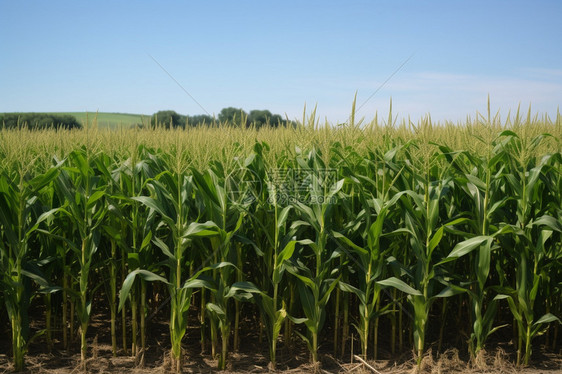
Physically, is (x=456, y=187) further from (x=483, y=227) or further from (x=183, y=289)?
(x=183, y=289)

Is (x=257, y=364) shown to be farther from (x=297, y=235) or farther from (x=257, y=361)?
(x=297, y=235)

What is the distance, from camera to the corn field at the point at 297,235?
387 centimetres

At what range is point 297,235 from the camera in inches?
157

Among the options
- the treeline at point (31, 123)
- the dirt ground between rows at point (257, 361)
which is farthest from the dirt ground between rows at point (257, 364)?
the treeline at point (31, 123)

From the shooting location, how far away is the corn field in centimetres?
387

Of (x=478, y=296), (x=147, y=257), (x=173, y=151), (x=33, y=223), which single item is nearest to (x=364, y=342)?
(x=478, y=296)

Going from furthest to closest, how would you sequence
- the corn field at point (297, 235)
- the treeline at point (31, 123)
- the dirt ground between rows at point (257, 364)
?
1. the treeline at point (31, 123)
2. the dirt ground between rows at point (257, 364)
3. the corn field at point (297, 235)

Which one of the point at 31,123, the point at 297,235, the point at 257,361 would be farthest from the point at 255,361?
the point at 31,123

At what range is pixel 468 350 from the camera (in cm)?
443

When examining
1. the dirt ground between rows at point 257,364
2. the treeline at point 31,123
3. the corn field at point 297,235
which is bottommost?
the dirt ground between rows at point 257,364

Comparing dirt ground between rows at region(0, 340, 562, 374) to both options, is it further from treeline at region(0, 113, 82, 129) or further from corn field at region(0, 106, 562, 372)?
treeline at region(0, 113, 82, 129)

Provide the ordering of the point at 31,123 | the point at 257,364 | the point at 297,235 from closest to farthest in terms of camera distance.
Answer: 1. the point at 297,235
2. the point at 257,364
3. the point at 31,123

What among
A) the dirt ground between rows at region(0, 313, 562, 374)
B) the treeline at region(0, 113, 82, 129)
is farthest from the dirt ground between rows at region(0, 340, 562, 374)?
the treeline at region(0, 113, 82, 129)

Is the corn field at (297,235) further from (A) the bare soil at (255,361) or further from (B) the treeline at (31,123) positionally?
(B) the treeline at (31,123)
